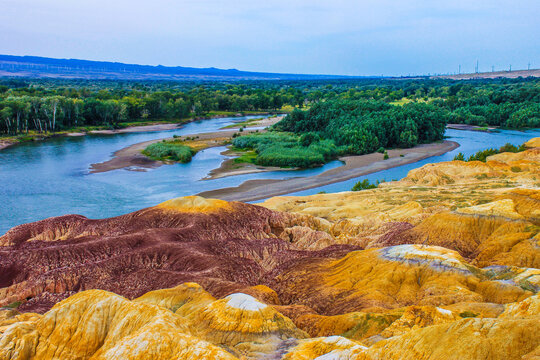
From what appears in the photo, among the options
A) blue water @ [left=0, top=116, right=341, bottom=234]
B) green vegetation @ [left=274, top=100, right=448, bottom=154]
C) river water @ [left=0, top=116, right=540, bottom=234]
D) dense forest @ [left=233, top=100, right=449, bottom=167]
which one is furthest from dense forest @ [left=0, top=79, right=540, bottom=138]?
blue water @ [left=0, top=116, right=341, bottom=234]

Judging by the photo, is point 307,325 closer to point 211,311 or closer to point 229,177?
point 211,311

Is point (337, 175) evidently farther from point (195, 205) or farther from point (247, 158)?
point (195, 205)

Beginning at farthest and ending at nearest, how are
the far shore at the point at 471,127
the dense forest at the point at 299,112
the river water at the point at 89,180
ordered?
the far shore at the point at 471,127 → the dense forest at the point at 299,112 → the river water at the point at 89,180

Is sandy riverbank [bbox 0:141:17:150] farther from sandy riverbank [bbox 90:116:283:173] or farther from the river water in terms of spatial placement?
sandy riverbank [bbox 90:116:283:173]

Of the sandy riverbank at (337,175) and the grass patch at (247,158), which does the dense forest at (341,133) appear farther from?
the sandy riverbank at (337,175)

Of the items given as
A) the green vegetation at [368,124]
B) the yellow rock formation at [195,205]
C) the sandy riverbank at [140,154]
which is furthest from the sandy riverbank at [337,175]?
the sandy riverbank at [140,154]

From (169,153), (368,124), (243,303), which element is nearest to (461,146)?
(368,124)

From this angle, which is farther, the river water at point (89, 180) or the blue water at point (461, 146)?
the blue water at point (461, 146)
